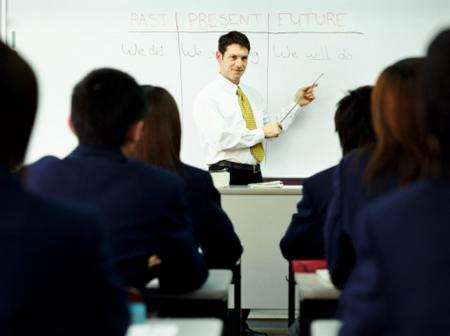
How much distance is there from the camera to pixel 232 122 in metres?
4.18

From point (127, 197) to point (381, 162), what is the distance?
0.62 m

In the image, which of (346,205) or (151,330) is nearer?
(151,330)

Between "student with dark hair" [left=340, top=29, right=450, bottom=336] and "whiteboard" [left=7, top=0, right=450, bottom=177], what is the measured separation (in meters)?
3.57

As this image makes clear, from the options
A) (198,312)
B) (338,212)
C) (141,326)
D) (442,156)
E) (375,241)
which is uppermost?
(442,156)

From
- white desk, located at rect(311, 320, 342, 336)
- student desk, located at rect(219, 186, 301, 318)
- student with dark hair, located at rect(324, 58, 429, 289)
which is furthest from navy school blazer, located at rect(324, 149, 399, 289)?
student desk, located at rect(219, 186, 301, 318)

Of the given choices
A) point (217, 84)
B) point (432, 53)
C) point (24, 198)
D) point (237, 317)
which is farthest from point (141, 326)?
point (217, 84)

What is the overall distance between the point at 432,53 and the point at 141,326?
0.87 metres

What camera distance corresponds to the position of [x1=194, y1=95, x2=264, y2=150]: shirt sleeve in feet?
13.4

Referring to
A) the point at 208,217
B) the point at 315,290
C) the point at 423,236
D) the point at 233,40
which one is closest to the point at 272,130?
the point at 233,40

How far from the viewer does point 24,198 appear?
0.94 meters

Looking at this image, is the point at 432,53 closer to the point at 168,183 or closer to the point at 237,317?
the point at 168,183

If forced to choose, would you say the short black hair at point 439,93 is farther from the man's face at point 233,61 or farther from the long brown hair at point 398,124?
the man's face at point 233,61

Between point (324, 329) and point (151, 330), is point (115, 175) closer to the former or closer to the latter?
point (151, 330)

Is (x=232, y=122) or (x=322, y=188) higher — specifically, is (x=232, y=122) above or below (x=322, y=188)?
above
